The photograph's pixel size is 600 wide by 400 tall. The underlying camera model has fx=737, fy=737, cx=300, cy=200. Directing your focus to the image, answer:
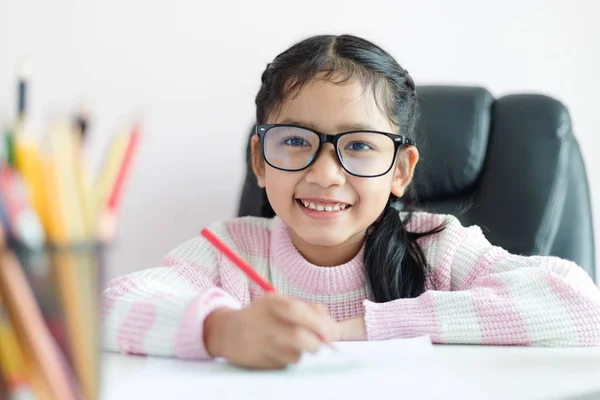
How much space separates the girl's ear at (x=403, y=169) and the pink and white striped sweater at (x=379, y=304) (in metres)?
0.08

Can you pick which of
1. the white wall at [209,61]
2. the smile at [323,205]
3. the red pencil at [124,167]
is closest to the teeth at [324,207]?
the smile at [323,205]

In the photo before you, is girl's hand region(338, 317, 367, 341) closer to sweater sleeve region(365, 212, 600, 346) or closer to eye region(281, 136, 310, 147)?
sweater sleeve region(365, 212, 600, 346)

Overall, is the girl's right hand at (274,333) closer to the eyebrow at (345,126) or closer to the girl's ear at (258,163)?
the eyebrow at (345,126)

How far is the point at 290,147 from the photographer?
117cm

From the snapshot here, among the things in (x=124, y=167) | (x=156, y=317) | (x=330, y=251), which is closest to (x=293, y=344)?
(x=156, y=317)

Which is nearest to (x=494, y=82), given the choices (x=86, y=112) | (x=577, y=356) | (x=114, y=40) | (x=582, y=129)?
(x=582, y=129)

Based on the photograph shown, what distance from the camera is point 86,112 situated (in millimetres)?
445

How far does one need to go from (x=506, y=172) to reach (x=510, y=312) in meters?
0.57

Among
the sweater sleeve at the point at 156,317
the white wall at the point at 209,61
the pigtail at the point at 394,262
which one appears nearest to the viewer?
the sweater sleeve at the point at 156,317

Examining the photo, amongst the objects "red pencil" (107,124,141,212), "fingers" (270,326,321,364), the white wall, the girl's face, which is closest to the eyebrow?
the girl's face

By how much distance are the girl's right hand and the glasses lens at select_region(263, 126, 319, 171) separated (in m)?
0.41

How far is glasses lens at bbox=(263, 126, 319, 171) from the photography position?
1.15m

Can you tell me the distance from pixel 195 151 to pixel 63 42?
391mm

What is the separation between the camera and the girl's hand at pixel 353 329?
0.95 metres
